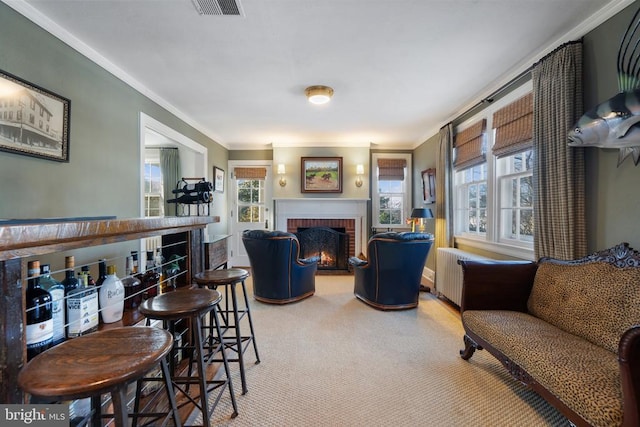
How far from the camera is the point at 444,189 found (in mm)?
3760

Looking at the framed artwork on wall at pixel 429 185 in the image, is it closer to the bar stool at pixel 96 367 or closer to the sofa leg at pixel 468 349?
the sofa leg at pixel 468 349

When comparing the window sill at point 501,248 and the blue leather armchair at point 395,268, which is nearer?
the window sill at point 501,248

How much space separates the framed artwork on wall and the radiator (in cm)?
108

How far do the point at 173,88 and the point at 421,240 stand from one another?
3.13 m

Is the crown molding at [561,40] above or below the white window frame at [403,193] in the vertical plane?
above

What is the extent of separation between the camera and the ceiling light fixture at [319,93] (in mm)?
2781

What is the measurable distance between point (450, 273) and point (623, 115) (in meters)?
2.27

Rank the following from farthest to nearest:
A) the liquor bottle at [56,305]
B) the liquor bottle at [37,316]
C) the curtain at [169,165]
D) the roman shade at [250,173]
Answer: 1. the roman shade at [250,173]
2. the curtain at [169,165]
3. the liquor bottle at [56,305]
4. the liquor bottle at [37,316]

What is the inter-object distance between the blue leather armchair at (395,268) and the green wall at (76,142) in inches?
102

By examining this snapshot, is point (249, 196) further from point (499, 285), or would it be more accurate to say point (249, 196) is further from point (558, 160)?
point (558, 160)

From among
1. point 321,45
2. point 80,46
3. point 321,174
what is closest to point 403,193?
point 321,174

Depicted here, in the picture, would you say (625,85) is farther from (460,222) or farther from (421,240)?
(460,222)

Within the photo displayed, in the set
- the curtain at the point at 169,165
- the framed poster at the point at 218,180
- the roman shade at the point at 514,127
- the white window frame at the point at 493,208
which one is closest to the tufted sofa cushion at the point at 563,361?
the white window frame at the point at 493,208

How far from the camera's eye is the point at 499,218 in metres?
2.82
